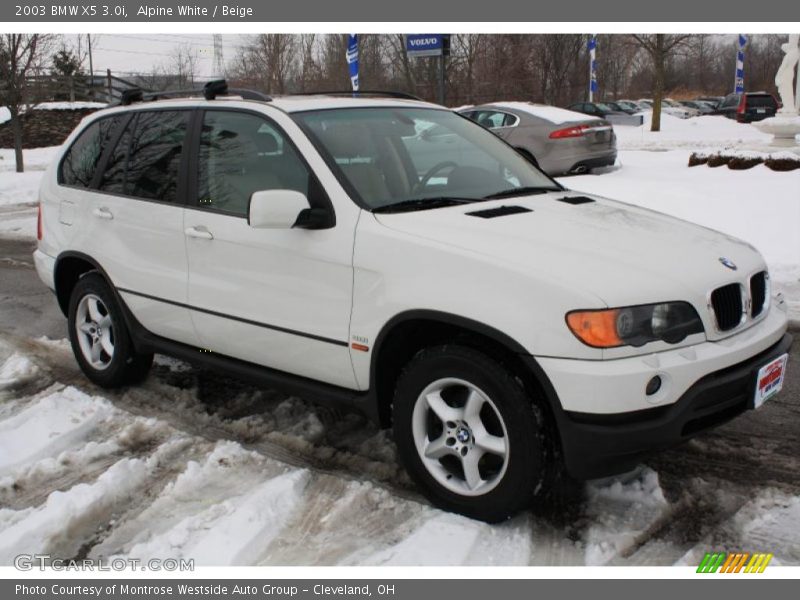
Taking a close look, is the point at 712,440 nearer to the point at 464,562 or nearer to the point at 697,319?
the point at 697,319

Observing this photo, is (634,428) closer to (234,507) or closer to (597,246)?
(597,246)

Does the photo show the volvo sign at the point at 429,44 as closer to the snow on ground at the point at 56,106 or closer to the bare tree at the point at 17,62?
the bare tree at the point at 17,62

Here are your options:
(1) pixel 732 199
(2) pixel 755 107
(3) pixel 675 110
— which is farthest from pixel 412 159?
(3) pixel 675 110

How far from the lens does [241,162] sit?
4066 millimetres

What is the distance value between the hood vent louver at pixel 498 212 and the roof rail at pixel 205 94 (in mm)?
1354

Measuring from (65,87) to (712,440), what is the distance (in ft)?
111

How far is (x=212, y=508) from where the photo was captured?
3.46 meters

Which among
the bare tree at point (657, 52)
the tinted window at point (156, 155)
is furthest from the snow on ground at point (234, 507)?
the bare tree at point (657, 52)

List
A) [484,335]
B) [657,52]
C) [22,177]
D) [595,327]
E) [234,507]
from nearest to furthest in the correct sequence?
→ [595,327] < [484,335] < [234,507] < [22,177] < [657,52]

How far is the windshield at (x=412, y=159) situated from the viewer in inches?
147

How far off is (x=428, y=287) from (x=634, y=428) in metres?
0.96

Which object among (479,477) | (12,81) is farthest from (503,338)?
(12,81)

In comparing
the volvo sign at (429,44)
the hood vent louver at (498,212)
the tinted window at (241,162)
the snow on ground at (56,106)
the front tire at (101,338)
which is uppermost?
the volvo sign at (429,44)

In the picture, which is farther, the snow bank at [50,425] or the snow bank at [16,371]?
the snow bank at [16,371]
